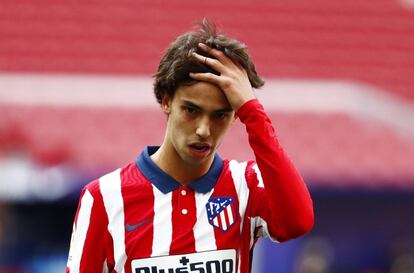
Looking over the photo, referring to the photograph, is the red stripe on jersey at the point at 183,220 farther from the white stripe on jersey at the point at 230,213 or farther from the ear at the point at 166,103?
the ear at the point at 166,103

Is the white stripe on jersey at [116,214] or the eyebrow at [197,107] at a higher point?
the eyebrow at [197,107]

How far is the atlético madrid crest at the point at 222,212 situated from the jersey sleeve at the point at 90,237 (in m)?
0.31

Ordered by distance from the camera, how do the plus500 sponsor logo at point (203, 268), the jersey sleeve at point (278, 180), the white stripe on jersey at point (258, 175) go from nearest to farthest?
the jersey sleeve at point (278, 180)
the plus500 sponsor logo at point (203, 268)
the white stripe on jersey at point (258, 175)

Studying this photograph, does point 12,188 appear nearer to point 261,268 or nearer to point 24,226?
point 24,226

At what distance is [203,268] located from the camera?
3.13 meters

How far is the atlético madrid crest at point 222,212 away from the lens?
10.5 feet

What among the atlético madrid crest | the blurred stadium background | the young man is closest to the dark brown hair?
the young man

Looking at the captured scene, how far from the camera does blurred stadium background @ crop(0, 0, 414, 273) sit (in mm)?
8594

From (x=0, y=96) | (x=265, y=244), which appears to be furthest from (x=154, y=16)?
(x=265, y=244)

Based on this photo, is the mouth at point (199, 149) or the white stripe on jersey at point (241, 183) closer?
the mouth at point (199, 149)

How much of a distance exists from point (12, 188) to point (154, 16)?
3931 millimetres

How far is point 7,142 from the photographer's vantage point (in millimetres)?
8344

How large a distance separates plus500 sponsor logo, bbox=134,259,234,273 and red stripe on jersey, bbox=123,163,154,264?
4 centimetres

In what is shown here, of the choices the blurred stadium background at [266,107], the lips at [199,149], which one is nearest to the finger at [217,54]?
the lips at [199,149]
